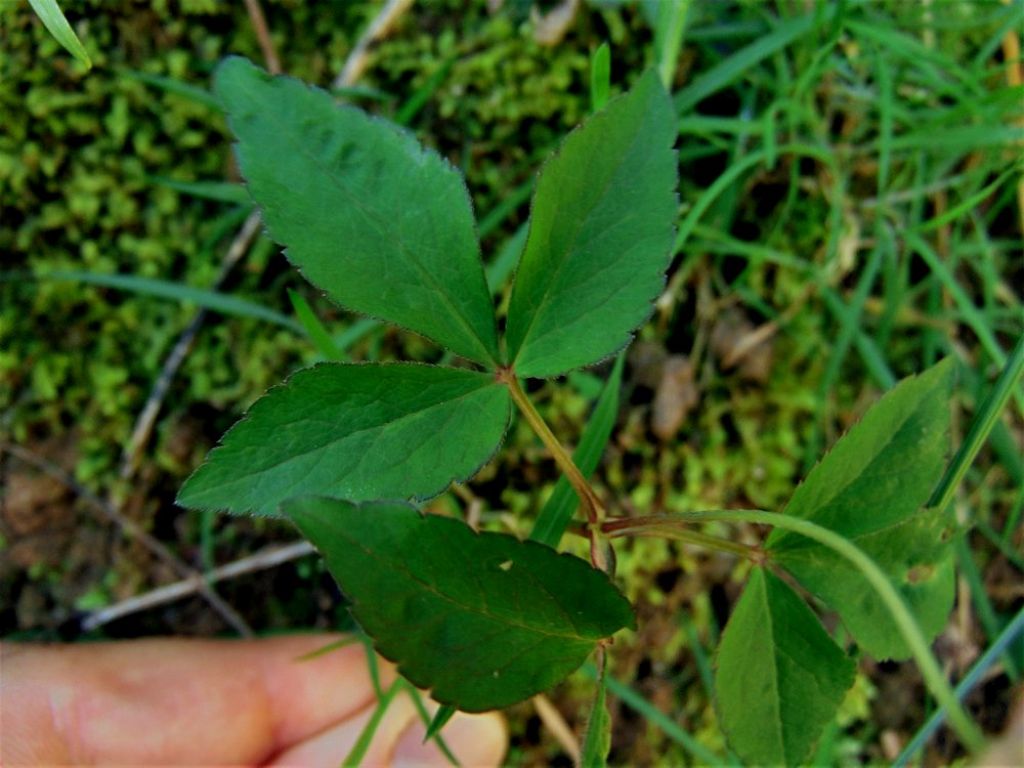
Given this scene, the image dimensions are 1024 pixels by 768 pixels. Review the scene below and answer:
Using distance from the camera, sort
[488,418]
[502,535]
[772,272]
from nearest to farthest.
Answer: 1. [502,535]
2. [488,418]
3. [772,272]

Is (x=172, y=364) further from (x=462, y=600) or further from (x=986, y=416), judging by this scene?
(x=986, y=416)

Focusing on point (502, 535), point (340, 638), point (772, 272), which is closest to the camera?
point (502, 535)

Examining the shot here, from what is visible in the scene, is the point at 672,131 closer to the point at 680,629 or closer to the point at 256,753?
the point at 680,629

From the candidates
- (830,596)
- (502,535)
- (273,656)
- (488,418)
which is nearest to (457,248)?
(488,418)

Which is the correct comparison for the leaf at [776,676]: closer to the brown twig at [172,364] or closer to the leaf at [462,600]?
the leaf at [462,600]

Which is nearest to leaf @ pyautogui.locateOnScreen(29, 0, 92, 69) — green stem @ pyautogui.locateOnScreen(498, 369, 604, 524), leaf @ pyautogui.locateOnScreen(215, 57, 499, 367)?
leaf @ pyautogui.locateOnScreen(215, 57, 499, 367)

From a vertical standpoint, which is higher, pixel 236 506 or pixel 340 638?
pixel 236 506

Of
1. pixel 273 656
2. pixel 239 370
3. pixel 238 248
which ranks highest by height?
pixel 238 248

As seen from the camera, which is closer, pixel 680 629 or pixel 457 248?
pixel 457 248

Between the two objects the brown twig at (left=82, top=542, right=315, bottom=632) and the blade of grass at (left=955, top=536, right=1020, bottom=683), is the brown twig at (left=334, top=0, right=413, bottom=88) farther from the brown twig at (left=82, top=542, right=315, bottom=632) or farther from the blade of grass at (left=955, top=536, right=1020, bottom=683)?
the blade of grass at (left=955, top=536, right=1020, bottom=683)
